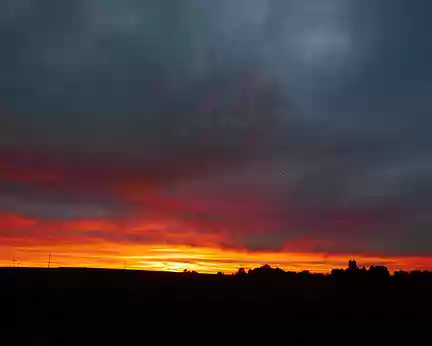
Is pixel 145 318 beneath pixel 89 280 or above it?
beneath

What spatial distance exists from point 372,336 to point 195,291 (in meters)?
10.8

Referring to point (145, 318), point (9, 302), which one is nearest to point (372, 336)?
point (145, 318)

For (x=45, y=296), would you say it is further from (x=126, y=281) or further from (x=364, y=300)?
(x=364, y=300)

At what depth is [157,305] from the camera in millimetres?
29281

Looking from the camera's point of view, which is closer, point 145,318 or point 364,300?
point 145,318

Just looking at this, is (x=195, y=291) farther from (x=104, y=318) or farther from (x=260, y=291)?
(x=104, y=318)

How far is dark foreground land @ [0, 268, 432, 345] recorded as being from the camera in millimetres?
26531

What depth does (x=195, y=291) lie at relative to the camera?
32.6 m

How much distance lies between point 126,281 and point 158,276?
6562 mm

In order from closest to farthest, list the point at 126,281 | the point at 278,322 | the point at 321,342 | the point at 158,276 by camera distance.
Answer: the point at 321,342 < the point at 278,322 < the point at 126,281 < the point at 158,276

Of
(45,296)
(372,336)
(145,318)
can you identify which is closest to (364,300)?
(372,336)

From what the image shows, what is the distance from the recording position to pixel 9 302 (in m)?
29.2

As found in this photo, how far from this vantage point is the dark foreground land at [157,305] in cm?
2653

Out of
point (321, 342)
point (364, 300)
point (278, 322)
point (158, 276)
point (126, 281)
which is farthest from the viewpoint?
point (158, 276)
